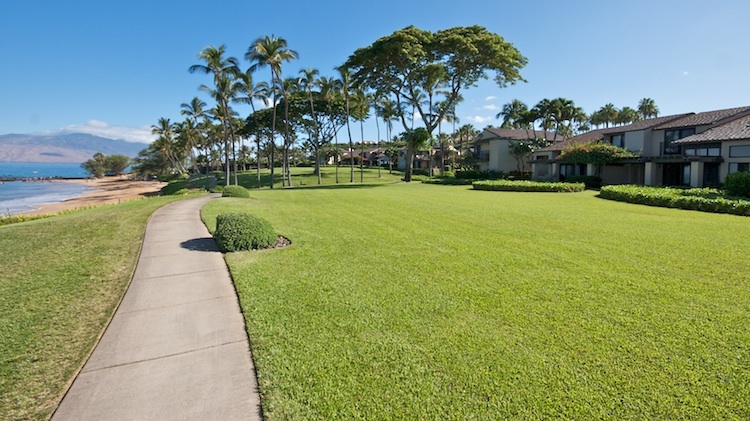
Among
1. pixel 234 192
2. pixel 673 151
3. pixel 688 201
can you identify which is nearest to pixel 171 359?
pixel 234 192

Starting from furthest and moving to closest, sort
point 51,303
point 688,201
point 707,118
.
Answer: point 707,118, point 688,201, point 51,303

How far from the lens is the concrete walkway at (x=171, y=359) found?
322 centimetres

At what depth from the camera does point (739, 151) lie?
79.8 feet

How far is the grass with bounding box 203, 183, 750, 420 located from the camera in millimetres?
3275

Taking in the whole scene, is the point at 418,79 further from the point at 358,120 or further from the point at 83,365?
the point at 83,365

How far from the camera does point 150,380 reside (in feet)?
11.8

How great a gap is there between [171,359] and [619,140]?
146ft

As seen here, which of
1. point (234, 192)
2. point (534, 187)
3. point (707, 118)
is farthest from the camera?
point (707, 118)

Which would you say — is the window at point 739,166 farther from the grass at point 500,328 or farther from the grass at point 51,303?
the grass at point 51,303

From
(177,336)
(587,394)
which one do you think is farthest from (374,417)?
(177,336)

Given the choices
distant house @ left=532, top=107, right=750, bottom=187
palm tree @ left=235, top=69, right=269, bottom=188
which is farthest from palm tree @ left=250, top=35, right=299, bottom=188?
distant house @ left=532, top=107, right=750, bottom=187

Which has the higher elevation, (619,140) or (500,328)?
(619,140)

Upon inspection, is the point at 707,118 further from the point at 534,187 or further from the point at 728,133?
the point at 534,187

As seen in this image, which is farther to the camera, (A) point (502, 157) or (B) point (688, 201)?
(A) point (502, 157)
